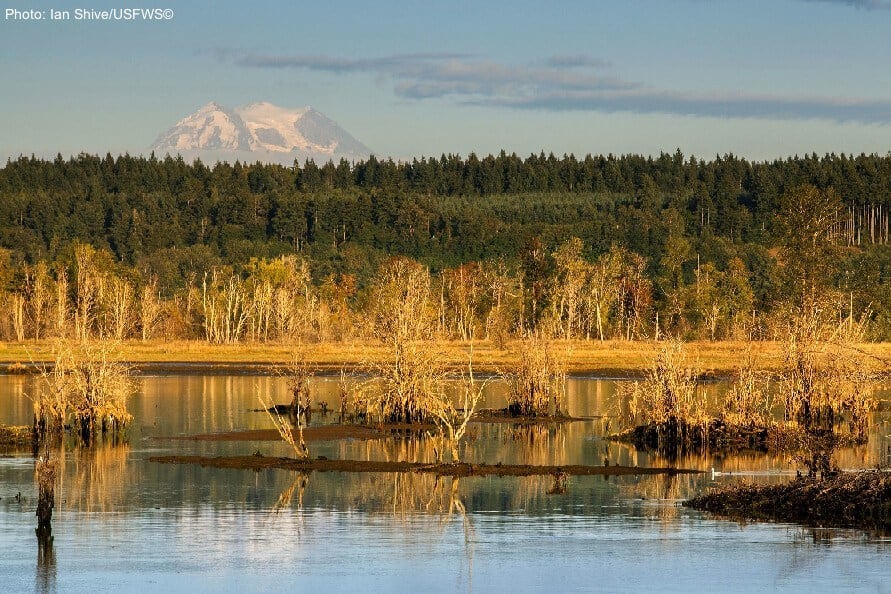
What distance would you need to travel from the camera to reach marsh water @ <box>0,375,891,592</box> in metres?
22.4

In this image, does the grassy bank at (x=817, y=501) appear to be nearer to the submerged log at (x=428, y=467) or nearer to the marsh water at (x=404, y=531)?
the marsh water at (x=404, y=531)

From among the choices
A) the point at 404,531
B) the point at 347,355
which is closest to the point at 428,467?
the point at 404,531

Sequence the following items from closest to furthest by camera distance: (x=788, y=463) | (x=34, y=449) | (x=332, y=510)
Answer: (x=332, y=510), (x=788, y=463), (x=34, y=449)

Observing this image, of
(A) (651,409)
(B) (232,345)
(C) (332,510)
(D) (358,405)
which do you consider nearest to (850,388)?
(A) (651,409)

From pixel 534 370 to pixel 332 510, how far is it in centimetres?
2121

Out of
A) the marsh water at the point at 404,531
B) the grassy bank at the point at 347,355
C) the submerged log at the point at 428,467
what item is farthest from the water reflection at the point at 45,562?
the grassy bank at the point at 347,355

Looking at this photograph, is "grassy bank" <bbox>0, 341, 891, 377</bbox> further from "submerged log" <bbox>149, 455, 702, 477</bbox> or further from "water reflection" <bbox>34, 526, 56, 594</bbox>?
"water reflection" <bbox>34, 526, 56, 594</bbox>

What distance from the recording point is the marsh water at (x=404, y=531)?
2239cm

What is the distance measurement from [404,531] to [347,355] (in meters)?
60.0

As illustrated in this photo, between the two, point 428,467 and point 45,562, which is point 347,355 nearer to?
point 428,467

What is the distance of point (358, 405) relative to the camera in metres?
49.1

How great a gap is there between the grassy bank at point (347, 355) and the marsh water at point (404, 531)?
139ft

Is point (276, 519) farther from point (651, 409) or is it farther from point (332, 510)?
point (651, 409)

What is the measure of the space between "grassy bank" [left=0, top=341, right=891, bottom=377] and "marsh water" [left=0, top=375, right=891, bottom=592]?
139ft
